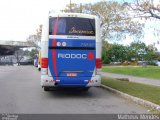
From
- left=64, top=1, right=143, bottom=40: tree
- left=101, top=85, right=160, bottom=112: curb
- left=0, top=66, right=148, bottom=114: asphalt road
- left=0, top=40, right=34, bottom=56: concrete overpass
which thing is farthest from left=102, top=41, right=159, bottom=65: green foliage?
left=101, top=85, right=160, bottom=112: curb

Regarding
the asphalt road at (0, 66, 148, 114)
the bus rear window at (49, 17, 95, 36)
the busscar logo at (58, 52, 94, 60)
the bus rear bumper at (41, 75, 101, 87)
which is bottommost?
the asphalt road at (0, 66, 148, 114)

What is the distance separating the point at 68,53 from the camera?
54.5ft

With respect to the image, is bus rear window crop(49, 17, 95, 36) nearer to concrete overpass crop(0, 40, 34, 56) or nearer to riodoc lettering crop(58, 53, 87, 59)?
riodoc lettering crop(58, 53, 87, 59)

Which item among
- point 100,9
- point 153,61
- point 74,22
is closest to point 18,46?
point 153,61

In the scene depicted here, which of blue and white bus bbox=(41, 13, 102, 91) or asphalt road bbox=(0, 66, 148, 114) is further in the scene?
blue and white bus bbox=(41, 13, 102, 91)

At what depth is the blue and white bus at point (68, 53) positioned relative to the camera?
1653cm

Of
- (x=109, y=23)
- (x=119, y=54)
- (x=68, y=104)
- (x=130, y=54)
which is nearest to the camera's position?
(x=68, y=104)

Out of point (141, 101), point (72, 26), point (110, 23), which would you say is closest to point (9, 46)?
point (110, 23)

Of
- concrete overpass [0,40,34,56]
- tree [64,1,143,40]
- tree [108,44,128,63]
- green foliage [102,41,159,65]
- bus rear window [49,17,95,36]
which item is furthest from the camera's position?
concrete overpass [0,40,34,56]

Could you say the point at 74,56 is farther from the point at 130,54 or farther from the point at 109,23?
the point at 130,54

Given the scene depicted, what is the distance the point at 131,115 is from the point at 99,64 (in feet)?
18.4

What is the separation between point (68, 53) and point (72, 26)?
125 centimetres

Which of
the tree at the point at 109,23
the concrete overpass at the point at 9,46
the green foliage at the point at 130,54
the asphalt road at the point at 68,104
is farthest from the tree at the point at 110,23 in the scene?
the concrete overpass at the point at 9,46

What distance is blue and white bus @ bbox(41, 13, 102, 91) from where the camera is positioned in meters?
16.5
